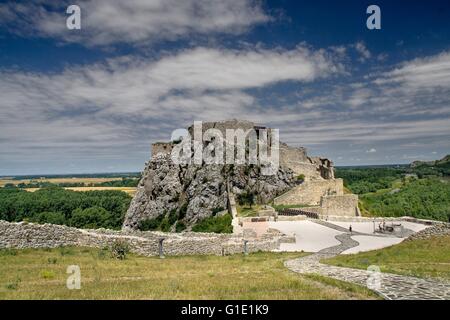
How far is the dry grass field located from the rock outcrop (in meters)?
24.5

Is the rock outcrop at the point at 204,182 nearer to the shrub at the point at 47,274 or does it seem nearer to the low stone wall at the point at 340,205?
the low stone wall at the point at 340,205

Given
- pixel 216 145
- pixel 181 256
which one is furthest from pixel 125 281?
pixel 216 145

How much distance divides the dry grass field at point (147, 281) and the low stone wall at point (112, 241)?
0.92 meters

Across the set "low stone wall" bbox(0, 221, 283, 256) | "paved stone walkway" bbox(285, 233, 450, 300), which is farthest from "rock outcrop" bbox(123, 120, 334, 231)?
"paved stone walkway" bbox(285, 233, 450, 300)

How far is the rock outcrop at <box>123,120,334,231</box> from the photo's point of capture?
40688 mm

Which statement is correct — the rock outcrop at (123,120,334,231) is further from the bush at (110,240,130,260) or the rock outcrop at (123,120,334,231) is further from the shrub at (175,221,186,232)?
the bush at (110,240,130,260)

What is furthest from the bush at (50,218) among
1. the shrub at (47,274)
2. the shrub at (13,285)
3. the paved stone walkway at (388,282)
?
the paved stone walkway at (388,282)

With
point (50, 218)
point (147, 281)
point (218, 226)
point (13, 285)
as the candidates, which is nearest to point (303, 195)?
point (218, 226)

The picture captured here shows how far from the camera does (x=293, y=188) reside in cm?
4144

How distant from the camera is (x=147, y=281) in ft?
34.3

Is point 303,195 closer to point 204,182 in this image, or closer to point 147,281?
point 204,182

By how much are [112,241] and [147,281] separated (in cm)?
862
